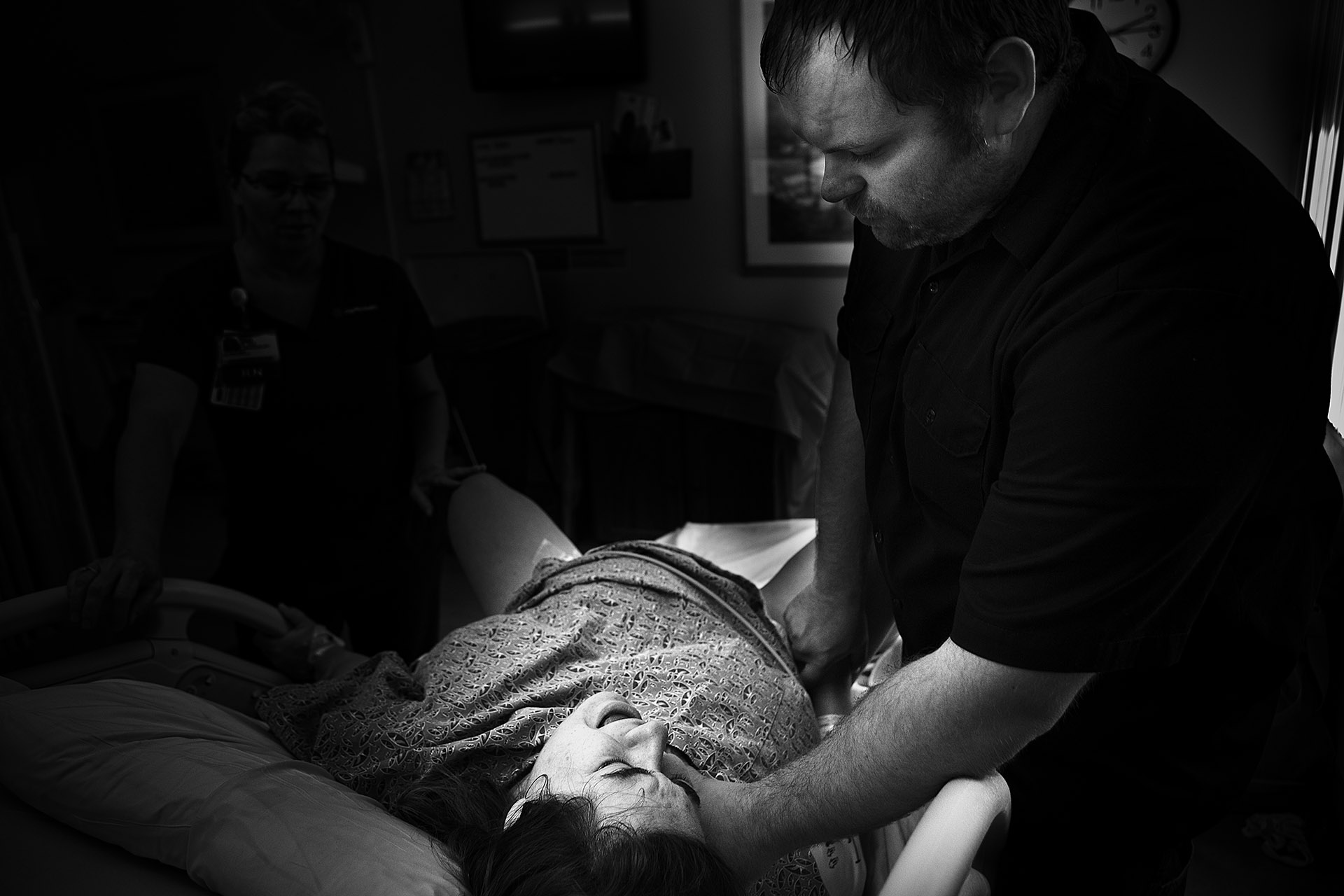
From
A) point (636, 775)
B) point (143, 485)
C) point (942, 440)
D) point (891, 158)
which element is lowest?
point (636, 775)

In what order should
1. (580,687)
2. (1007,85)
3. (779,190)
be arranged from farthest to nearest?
(779,190)
(580,687)
(1007,85)

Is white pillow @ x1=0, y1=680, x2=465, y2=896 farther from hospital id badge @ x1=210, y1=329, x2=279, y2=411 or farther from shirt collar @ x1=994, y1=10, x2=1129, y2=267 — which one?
shirt collar @ x1=994, y1=10, x2=1129, y2=267

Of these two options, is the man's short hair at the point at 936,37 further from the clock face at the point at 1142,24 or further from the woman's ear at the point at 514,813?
the clock face at the point at 1142,24

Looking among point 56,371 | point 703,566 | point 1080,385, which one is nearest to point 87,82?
point 56,371

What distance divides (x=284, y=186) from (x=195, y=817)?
1122 millimetres

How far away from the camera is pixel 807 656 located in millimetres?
1581

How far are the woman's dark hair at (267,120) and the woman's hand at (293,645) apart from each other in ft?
2.65

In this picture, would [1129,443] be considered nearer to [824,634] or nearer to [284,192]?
[824,634]

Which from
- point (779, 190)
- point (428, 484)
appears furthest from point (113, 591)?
point (779, 190)

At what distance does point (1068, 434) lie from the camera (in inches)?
30.3

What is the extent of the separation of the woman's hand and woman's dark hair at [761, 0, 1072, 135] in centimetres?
129

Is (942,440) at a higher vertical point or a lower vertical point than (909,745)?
higher

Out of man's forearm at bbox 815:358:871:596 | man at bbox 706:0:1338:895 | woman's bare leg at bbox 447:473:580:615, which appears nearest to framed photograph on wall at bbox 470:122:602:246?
woman's bare leg at bbox 447:473:580:615

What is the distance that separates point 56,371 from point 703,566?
3.66m
